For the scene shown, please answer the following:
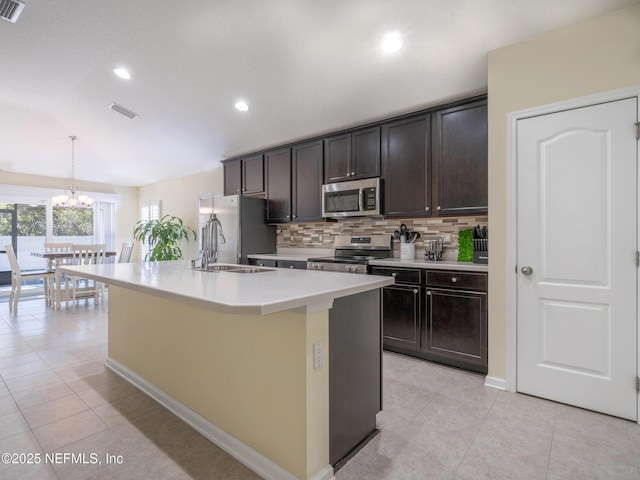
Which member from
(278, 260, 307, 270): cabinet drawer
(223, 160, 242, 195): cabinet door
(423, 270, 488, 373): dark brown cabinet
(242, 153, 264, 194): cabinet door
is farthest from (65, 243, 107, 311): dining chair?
(423, 270, 488, 373): dark brown cabinet

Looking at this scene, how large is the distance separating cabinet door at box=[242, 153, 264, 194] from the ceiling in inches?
8.4

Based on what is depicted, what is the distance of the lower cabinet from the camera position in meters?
2.70

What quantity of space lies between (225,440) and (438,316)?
1934 mm

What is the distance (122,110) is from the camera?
465cm

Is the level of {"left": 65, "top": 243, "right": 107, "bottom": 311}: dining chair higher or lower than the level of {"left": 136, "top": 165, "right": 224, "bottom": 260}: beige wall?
lower

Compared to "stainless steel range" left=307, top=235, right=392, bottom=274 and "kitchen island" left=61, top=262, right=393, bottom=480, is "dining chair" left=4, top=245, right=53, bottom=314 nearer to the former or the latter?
"kitchen island" left=61, top=262, right=393, bottom=480

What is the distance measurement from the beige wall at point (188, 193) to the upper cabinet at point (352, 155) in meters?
2.68

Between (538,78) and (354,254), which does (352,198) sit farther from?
(538,78)

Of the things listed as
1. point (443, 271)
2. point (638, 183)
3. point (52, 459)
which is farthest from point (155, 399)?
point (638, 183)

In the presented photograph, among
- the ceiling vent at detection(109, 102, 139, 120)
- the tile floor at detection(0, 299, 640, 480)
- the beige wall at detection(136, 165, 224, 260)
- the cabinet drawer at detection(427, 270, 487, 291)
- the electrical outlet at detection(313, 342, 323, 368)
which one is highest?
the ceiling vent at detection(109, 102, 139, 120)

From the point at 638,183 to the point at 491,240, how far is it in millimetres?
896

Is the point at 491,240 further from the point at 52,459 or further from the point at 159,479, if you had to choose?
the point at 52,459

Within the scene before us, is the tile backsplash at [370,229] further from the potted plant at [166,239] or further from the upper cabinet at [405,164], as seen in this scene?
the potted plant at [166,239]

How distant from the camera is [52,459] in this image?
1.71 m
